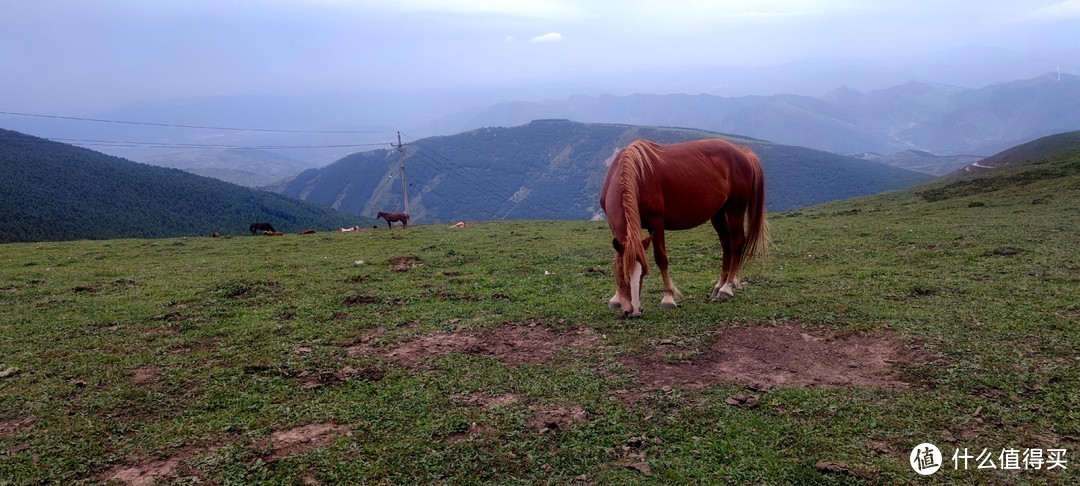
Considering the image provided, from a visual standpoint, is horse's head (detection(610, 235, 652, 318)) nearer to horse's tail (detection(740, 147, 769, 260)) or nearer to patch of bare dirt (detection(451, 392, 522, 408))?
horse's tail (detection(740, 147, 769, 260))

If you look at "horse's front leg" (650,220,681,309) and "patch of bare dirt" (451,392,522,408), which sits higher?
"horse's front leg" (650,220,681,309)

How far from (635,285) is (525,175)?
167m

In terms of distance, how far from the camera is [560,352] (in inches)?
247

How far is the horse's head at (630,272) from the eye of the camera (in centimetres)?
682

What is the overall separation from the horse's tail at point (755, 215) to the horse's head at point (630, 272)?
2232mm

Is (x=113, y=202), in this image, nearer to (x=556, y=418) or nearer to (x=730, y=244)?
(x=730, y=244)

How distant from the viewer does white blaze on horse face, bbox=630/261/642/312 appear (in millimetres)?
6956

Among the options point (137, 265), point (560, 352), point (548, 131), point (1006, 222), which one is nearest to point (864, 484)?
point (560, 352)

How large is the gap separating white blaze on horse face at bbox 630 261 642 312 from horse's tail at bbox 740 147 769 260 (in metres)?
2.60

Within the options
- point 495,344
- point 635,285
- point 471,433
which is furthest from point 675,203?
point 471,433

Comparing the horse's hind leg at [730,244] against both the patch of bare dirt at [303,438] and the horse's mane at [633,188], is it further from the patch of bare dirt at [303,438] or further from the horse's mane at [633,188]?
the patch of bare dirt at [303,438]

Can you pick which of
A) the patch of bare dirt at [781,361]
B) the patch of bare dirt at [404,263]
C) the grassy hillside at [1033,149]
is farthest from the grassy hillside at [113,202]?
the grassy hillside at [1033,149]

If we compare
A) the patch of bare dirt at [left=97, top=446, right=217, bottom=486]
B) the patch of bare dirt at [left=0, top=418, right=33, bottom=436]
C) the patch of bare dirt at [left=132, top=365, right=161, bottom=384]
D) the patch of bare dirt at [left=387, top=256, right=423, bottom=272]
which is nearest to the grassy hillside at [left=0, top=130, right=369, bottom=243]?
the patch of bare dirt at [left=387, top=256, right=423, bottom=272]

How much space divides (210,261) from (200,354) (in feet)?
30.4
